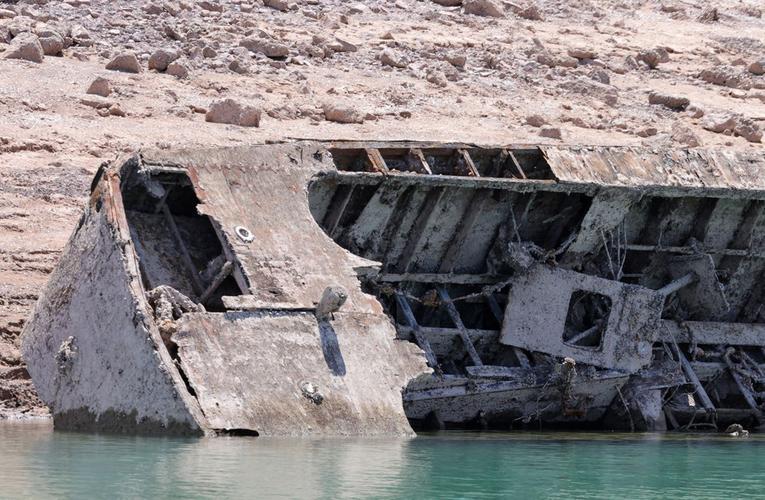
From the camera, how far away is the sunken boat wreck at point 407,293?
14.3 m

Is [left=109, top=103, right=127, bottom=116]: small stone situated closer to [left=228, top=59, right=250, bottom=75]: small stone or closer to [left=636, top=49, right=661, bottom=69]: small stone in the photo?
[left=228, top=59, right=250, bottom=75]: small stone

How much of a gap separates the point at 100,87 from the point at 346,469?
1070 cm

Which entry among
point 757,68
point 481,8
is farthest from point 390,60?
point 757,68

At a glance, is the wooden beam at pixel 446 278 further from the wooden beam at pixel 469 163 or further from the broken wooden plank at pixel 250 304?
the broken wooden plank at pixel 250 304

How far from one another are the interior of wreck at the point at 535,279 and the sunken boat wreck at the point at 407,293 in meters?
0.02

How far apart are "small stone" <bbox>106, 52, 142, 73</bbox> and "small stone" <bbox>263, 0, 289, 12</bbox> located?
13.1 ft

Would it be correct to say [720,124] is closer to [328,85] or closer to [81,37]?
[328,85]

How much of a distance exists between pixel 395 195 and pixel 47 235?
3.95 meters

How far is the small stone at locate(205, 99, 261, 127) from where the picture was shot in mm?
22719

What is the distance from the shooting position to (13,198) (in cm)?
1980

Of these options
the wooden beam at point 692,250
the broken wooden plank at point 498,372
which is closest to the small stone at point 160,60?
the wooden beam at point 692,250

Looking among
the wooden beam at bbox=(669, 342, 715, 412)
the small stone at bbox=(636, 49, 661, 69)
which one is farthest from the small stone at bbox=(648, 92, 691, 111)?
the wooden beam at bbox=(669, 342, 715, 412)

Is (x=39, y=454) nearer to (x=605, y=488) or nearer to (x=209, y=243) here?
(x=209, y=243)

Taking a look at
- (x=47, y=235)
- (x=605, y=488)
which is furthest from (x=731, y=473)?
(x=47, y=235)
